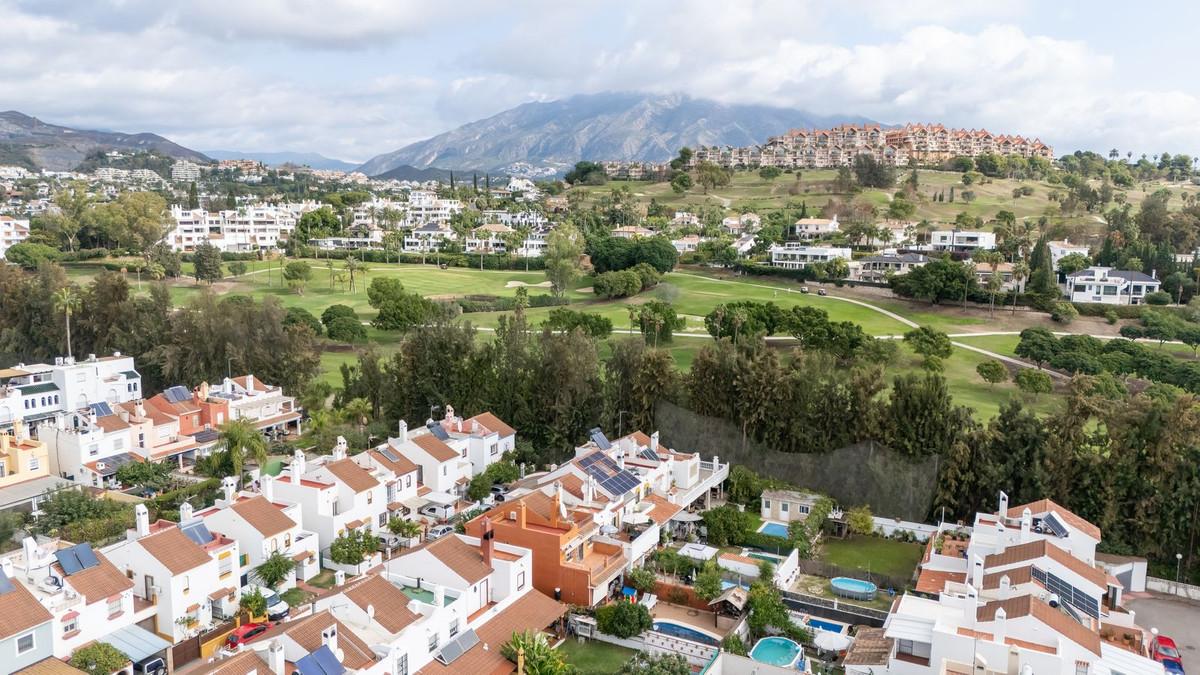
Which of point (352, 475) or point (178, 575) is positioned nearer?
point (178, 575)

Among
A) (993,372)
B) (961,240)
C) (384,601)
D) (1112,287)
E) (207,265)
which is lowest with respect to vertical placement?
(384,601)

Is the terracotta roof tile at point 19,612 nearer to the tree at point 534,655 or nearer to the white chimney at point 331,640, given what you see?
the white chimney at point 331,640

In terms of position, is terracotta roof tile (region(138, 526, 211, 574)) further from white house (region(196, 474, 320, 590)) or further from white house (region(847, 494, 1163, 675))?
white house (region(847, 494, 1163, 675))

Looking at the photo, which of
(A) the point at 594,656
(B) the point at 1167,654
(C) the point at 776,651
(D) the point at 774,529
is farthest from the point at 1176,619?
(A) the point at 594,656

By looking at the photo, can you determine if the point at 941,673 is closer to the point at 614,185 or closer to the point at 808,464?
the point at 808,464

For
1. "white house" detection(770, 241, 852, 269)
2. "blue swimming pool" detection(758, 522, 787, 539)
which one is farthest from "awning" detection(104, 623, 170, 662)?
"white house" detection(770, 241, 852, 269)

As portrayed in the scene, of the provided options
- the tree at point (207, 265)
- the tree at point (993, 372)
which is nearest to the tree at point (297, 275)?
the tree at point (207, 265)

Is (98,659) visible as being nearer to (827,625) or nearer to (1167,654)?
(827,625)
